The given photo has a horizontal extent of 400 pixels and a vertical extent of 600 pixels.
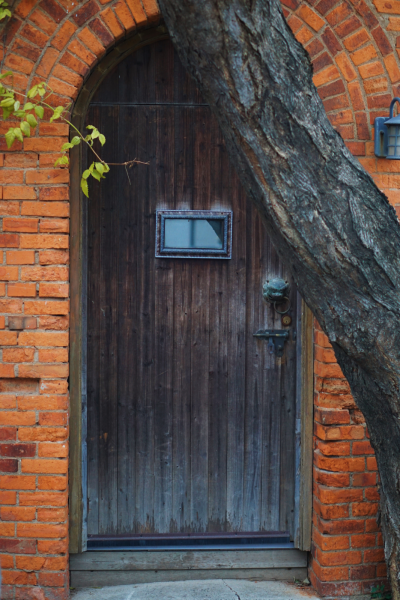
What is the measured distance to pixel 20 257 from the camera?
9.05 feet

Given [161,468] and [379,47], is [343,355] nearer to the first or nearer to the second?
[161,468]

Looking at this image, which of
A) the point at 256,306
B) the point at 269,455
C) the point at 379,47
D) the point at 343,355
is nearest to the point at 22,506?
the point at 269,455

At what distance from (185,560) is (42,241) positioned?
75.2 inches

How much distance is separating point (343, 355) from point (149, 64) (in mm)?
1937

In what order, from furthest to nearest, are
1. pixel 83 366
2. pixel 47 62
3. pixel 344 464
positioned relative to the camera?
pixel 83 366, pixel 344 464, pixel 47 62

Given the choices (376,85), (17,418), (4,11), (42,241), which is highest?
(4,11)

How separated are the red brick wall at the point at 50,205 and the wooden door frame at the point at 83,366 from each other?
0.13 m

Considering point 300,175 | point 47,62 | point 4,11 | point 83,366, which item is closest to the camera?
point 300,175

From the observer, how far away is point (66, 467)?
2.79 metres

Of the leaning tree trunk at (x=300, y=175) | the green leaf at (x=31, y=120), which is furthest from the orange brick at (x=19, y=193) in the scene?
the leaning tree trunk at (x=300, y=175)

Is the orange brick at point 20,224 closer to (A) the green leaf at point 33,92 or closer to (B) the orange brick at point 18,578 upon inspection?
(A) the green leaf at point 33,92

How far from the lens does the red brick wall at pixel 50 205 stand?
272 cm

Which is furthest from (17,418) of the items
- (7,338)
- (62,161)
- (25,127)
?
(25,127)

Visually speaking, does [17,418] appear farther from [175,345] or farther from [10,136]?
[10,136]
